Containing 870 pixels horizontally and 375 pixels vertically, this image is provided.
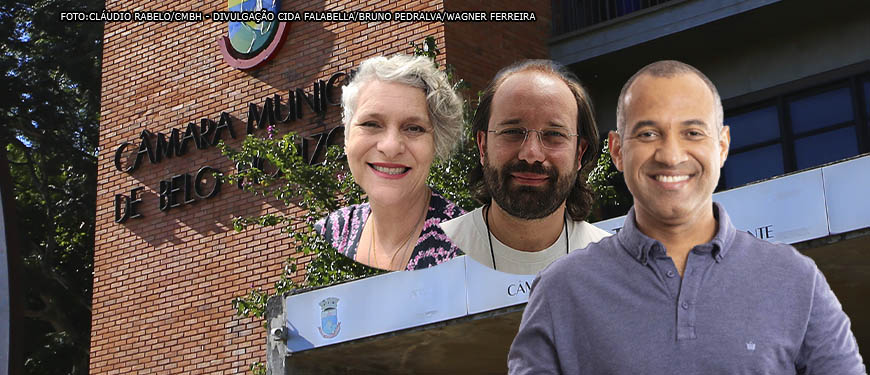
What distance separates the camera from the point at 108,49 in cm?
1568

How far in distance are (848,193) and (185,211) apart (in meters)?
9.98

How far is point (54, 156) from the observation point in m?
22.9

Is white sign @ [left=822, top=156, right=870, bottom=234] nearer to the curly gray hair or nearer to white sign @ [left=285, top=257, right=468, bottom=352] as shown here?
white sign @ [left=285, top=257, right=468, bottom=352]

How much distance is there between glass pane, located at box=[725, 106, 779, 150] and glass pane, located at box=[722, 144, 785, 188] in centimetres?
15

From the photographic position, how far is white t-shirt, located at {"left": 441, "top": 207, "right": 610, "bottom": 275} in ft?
6.79

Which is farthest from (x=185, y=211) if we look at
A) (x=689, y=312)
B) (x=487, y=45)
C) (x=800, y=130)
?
(x=689, y=312)

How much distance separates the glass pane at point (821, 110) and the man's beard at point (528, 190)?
40.3ft

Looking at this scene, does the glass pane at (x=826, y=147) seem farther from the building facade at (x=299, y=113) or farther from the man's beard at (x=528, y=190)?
the man's beard at (x=528, y=190)

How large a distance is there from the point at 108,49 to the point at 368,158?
1451cm

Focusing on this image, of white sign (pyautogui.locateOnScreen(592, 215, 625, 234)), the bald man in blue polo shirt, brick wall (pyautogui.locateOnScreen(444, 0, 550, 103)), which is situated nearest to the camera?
the bald man in blue polo shirt

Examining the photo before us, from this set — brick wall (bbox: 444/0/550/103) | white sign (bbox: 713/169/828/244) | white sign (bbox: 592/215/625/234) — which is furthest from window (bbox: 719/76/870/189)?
white sign (bbox: 592/215/625/234)

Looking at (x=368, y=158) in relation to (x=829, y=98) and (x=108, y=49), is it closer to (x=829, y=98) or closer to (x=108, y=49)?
(x=829, y=98)

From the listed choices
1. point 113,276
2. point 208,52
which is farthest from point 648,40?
point 113,276

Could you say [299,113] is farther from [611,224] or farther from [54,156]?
[54,156]
